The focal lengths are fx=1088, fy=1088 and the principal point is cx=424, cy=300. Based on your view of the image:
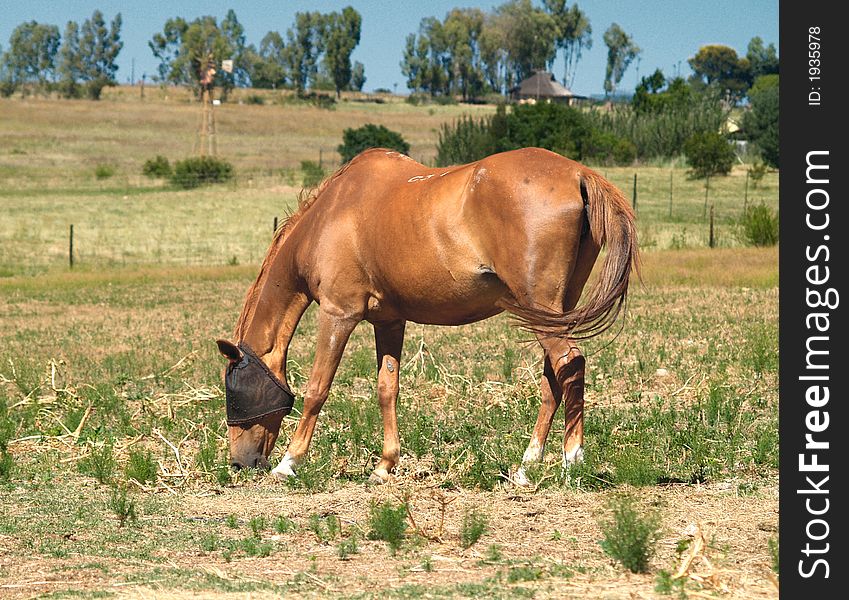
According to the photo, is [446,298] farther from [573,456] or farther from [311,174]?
[311,174]

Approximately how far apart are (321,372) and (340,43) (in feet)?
445

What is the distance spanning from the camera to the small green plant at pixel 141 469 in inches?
291

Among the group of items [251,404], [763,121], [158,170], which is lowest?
[251,404]

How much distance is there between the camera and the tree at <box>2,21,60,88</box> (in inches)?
6353

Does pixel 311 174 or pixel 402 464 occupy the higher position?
pixel 311 174

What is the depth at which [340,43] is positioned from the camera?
139 metres

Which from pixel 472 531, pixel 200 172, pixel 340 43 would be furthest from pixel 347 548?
pixel 340 43

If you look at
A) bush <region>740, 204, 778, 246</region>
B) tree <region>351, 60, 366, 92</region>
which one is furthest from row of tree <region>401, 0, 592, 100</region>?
bush <region>740, 204, 778, 246</region>

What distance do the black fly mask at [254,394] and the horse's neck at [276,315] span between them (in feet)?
0.66

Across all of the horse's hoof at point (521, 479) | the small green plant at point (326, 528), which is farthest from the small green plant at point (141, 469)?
the horse's hoof at point (521, 479)

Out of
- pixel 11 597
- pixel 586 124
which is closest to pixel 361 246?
pixel 11 597

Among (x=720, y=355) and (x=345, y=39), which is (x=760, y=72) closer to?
(x=345, y=39)

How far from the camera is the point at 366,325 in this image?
611 inches

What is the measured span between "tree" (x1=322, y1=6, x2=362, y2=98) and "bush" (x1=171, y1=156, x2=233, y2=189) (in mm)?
90698
